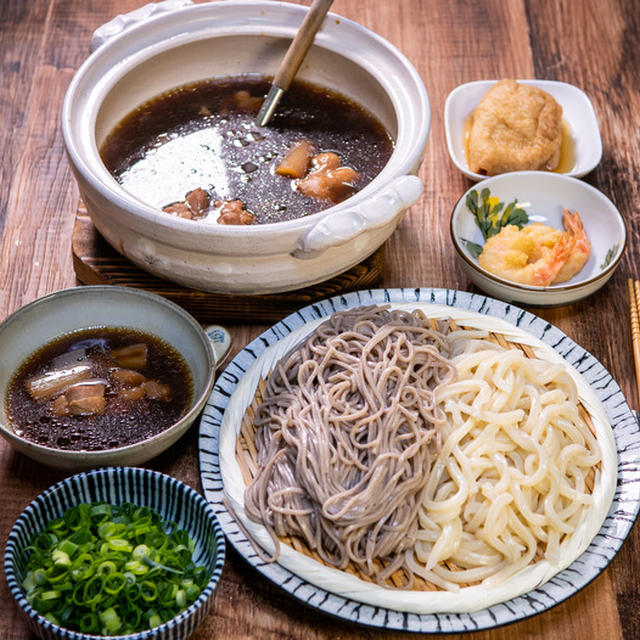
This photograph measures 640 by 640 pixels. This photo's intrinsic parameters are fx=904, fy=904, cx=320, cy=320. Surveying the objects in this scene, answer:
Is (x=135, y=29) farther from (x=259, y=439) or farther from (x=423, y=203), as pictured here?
(x=259, y=439)

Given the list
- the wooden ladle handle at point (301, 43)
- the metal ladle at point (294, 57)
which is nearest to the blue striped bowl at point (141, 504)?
the metal ladle at point (294, 57)

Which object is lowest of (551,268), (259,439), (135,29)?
(259,439)

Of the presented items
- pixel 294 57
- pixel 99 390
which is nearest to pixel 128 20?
pixel 294 57

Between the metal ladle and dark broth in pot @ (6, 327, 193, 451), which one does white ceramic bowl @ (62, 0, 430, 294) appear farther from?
dark broth in pot @ (6, 327, 193, 451)

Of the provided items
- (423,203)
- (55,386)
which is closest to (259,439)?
(55,386)

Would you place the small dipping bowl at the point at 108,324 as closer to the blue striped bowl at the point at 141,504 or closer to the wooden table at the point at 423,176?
the blue striped bowl at the point at 141,504

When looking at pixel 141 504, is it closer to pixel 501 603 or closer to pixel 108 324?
pixel 108 324

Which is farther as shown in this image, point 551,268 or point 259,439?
point 551,268

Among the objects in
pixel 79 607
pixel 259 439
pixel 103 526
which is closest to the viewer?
pixel 79 607
